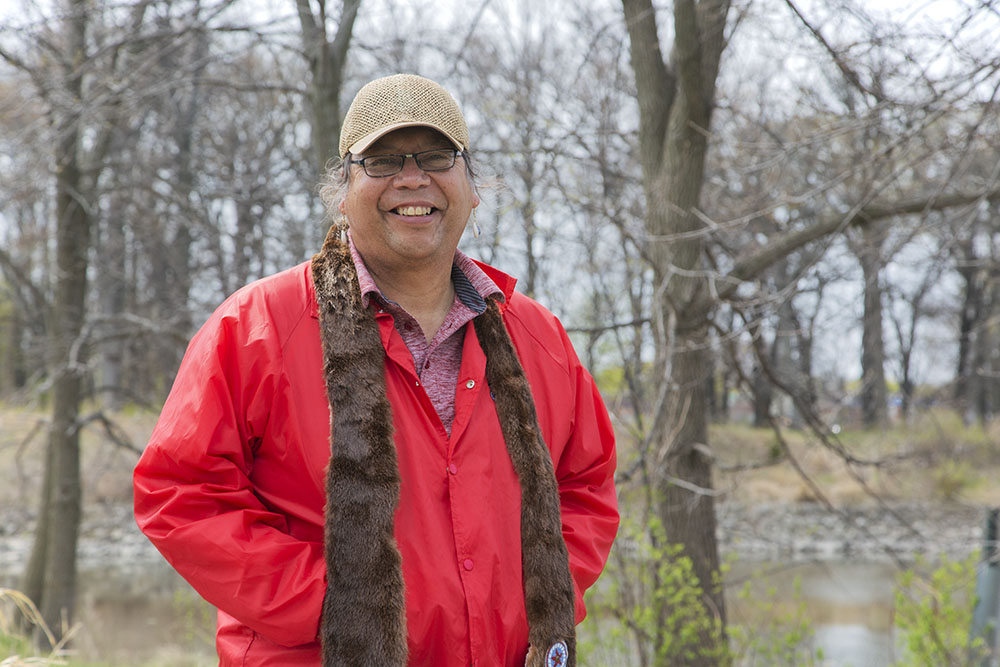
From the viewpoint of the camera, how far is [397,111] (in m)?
2.13

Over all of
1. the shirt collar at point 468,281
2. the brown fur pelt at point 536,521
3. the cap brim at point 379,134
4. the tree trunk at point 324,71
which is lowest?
the brown fur pelt at point 536,521

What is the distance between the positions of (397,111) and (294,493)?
85 centimetres

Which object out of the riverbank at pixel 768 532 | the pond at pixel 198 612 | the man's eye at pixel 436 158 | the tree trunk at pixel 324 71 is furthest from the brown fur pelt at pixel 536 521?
the riverbank at pixel 768 532

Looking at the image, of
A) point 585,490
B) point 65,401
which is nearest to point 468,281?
point 585,490

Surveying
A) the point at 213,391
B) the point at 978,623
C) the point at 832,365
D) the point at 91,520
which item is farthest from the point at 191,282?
the point at 832,365

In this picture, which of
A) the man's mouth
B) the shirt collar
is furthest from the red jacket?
the man's mouth

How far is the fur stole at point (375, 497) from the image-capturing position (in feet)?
6.14

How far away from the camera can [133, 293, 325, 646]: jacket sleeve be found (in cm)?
183

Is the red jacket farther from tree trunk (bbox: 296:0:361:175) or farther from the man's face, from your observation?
tree trunk (bbox: 296:0:361:175)

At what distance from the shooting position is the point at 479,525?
2014mm

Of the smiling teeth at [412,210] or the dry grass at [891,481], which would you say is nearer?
the smiling teeth at [412,210]

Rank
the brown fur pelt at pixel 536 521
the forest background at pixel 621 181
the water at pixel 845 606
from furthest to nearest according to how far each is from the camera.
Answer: the water at pixel 845 606 → the forest background at pixel 621 181 → the brown fur pelt at pixel 536 521

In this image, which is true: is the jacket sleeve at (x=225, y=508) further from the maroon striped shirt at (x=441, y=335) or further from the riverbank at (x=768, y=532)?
the riverbank at (x=768, y=532)

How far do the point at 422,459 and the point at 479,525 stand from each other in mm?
182
